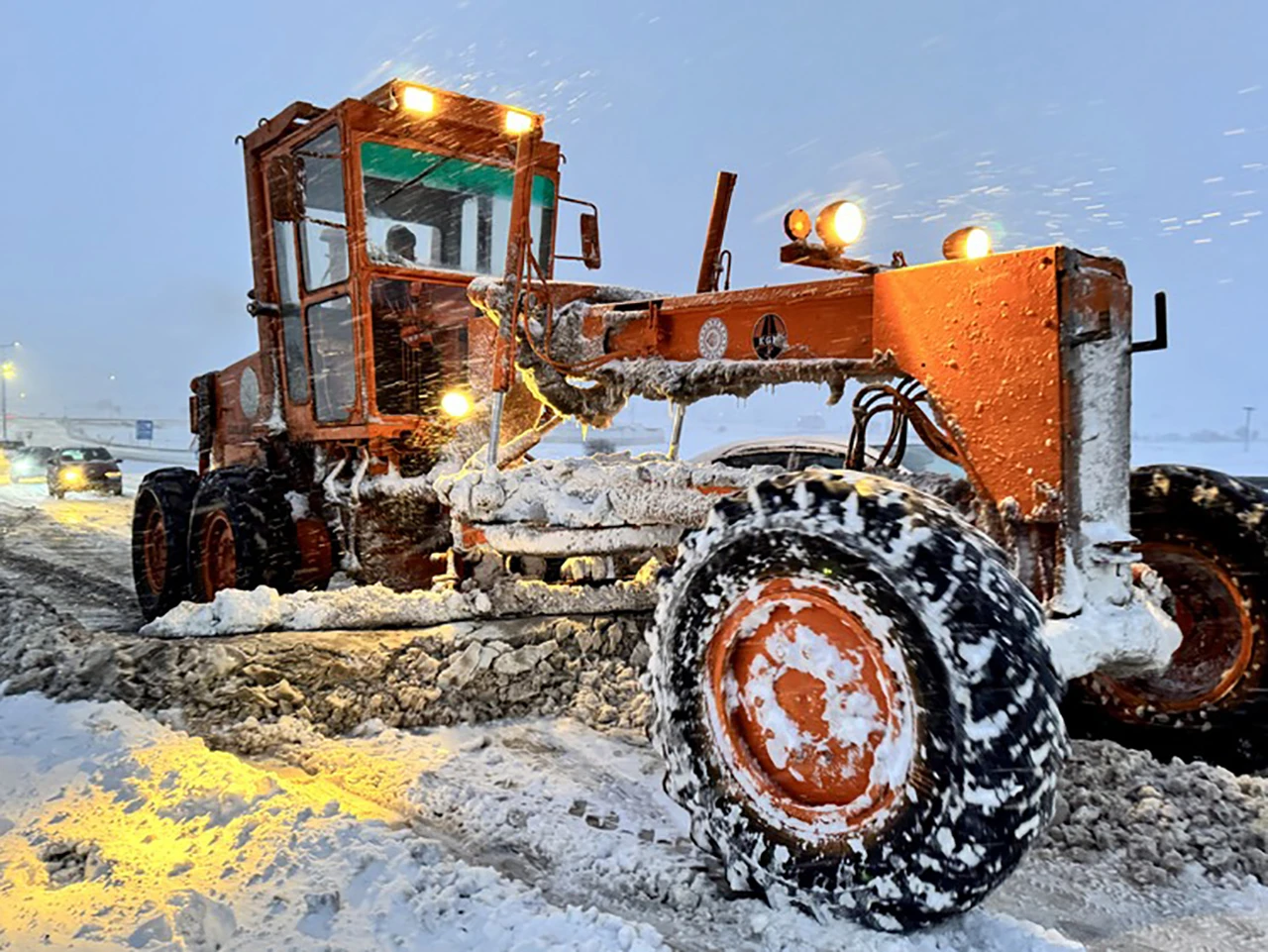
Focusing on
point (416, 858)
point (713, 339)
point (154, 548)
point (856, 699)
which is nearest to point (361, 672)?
point (416, 858)

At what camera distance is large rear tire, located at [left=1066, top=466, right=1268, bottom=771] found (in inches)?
139

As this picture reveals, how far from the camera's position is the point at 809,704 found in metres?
2.56

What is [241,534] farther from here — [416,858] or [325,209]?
[416,858]

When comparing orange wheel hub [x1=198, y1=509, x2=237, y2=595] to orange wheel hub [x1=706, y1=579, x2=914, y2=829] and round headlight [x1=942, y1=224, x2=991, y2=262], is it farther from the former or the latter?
round headlight [x1=942, y1=224, x2=991, y2=262]

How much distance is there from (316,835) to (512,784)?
837mm

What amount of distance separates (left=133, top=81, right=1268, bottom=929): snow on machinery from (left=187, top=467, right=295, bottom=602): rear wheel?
3 cm

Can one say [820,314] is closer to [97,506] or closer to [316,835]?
[316,835]

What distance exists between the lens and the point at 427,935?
7.93 feet

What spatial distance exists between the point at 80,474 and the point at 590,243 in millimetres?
19037

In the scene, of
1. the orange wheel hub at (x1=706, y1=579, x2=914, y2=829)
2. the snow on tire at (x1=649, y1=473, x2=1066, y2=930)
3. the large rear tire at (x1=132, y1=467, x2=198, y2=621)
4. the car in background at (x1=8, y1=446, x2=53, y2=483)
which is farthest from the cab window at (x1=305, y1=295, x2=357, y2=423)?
the car in background at (x1=8, y1=446, x2=53, y2=483)

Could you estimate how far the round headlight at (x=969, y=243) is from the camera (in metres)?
3.62

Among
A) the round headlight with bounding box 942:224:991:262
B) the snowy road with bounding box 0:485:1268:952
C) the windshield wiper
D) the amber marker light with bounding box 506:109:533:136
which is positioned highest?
the amber marker light with bounding box 506:109:533:136

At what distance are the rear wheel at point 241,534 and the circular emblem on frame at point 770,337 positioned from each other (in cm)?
374

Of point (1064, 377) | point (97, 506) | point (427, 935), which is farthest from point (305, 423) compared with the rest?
point (97, 506)
